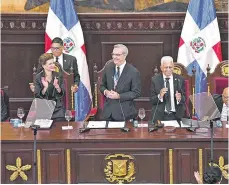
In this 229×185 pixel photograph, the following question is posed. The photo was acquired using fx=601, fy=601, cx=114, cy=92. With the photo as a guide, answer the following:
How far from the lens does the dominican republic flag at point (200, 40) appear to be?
8.72 meters

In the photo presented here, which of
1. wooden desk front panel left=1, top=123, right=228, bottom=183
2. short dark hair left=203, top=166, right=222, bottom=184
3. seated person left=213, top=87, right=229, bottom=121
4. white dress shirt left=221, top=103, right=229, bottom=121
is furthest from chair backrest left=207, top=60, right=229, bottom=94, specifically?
short dark hair left=203, top=166, right=222, bottom=184

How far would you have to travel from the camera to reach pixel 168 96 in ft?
22.8

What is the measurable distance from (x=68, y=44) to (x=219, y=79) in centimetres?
251

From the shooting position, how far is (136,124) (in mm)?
6418

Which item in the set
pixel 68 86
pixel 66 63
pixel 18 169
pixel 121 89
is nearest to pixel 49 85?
pixel 68 86

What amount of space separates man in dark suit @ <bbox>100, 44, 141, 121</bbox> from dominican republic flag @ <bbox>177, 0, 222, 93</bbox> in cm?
196

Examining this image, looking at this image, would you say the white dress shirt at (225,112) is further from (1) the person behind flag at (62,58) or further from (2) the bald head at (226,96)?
(1) the person behind flag at (62,58)

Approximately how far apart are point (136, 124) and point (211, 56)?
9.05 ft

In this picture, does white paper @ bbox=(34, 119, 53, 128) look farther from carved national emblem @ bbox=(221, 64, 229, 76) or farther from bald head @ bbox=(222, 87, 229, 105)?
carved national emblem @ bbox=(221, 64, 229, 76)

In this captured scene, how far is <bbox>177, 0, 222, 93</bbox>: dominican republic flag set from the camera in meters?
8.72

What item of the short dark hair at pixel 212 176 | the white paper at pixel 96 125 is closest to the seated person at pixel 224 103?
the white paper at pixel 96 125

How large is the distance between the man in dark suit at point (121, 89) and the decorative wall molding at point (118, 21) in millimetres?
2000

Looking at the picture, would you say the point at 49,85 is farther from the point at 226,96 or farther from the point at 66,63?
the point at 226,96

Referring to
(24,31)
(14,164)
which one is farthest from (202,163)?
(24,31)
